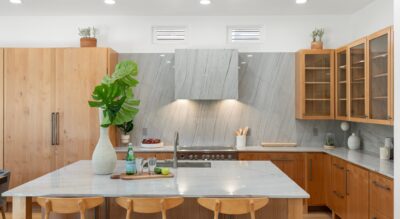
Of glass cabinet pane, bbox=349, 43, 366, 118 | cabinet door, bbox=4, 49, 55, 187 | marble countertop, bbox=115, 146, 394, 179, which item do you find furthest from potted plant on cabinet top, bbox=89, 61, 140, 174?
glass cabinet pane, bbox=349, 43, 366, 118

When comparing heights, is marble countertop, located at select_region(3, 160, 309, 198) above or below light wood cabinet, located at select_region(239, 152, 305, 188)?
above

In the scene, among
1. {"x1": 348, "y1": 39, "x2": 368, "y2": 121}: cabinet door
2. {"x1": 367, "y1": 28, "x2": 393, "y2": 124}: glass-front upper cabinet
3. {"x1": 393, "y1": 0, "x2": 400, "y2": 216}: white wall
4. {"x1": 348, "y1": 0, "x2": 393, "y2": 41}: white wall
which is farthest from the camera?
{"x1": 348, "y1": 0, "x2": 393, "y2": 41}: white wall

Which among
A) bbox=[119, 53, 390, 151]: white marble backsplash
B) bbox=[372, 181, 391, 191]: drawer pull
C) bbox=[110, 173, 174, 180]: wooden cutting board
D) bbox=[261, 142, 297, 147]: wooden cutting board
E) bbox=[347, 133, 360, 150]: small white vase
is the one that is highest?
bbox=[119, 53, 390, 151]: white marble backsplash

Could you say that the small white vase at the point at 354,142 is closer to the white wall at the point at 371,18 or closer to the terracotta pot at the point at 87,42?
the white wall at the point at 371,18

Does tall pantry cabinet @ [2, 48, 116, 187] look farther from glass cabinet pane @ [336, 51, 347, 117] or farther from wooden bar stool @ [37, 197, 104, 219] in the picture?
glass cabinet pane @ [336, 51, 347, 117]

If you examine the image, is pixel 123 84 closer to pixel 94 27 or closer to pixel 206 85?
pixel 206 85

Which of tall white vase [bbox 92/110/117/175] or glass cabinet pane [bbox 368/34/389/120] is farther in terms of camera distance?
glass cabinet pane [bbox 368/34/389/120]

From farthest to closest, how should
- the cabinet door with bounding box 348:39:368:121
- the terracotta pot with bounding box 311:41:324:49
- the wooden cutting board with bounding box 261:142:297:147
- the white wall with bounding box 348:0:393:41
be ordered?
the wooden cutting board with bounding box 261:142:297:147
the terracotta pot with bounding box 311:41:324:49
the white wall with bounding box 348:0:393:41
the cabinet door with bounding box 348:39:368:121

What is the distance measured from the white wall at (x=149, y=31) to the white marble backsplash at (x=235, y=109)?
216 millimetres

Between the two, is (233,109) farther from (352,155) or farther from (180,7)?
(352,155)

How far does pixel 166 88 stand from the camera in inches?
233

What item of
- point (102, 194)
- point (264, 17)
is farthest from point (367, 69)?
point (102, 194)

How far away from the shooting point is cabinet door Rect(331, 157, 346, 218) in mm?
4504

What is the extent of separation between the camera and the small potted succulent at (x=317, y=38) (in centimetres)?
557
